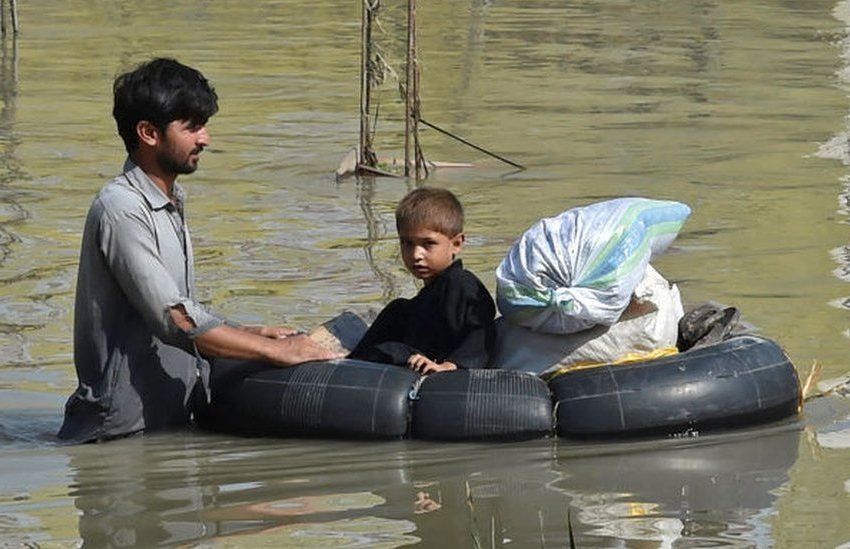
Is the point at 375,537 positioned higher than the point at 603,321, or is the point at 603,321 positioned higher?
the point at 603,321

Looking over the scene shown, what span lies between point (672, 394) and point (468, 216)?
5799mm

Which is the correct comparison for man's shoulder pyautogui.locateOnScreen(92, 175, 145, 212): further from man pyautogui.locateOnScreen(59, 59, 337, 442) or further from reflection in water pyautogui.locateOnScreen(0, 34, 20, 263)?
reflection in water pyautogui.locateOnScreen(0, 34, 20, 263)

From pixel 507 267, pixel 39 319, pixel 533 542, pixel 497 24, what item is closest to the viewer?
pixel 533 542

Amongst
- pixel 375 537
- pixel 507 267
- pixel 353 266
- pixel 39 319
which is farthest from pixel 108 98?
pixel 375 537

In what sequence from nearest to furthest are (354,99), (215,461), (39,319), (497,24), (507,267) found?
(215,461) → (507,267) → (39,319) → (354,99) → (497,24)

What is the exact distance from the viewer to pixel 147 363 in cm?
726

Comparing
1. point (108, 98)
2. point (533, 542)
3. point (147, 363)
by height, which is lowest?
point (533, 542)

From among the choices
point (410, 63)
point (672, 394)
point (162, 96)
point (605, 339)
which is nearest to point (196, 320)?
point (162, 96)

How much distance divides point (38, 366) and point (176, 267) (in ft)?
6.46

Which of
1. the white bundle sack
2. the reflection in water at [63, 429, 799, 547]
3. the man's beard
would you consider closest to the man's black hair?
the man's beard

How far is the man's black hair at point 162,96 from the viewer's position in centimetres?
700

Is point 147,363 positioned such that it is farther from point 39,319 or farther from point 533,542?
point 39,319

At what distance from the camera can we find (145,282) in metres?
6.95

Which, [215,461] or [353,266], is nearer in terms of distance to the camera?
[215,461]
